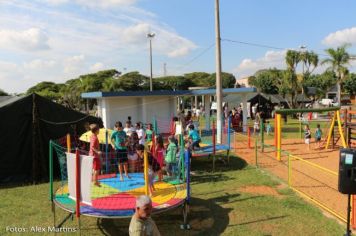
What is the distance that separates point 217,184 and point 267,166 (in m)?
3.12

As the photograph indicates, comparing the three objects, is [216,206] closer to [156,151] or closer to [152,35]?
[156,151]

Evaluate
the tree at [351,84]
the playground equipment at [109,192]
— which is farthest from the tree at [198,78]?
the playground equipment at [109,192]

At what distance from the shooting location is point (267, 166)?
1305 cm

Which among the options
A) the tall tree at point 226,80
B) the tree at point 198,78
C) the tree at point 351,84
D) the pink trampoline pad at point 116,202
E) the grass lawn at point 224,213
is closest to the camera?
the pink trampoline pad at point 116,202

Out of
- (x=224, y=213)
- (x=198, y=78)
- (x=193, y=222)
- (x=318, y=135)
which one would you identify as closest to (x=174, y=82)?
(x=198, y=78)

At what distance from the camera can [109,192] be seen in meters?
8.43

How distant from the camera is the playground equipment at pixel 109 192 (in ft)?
20.3

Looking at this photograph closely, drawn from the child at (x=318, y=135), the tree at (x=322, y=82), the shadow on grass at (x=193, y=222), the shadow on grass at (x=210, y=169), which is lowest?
the shadow on grass at (x=193, y=222)

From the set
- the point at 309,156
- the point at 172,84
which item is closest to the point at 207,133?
the point at 309,156

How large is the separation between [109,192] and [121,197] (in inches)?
26.7

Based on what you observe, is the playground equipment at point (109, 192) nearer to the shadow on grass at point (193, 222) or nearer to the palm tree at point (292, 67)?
the shadow on grass at point (193, 222)

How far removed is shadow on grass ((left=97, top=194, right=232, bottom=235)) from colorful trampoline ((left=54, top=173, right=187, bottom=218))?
0.53 m

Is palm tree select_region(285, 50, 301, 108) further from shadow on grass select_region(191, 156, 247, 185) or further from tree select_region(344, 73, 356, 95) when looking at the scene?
tree select_region(344, 73, 356, 95)

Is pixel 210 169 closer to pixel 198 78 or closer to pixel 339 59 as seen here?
pixel 339 59
